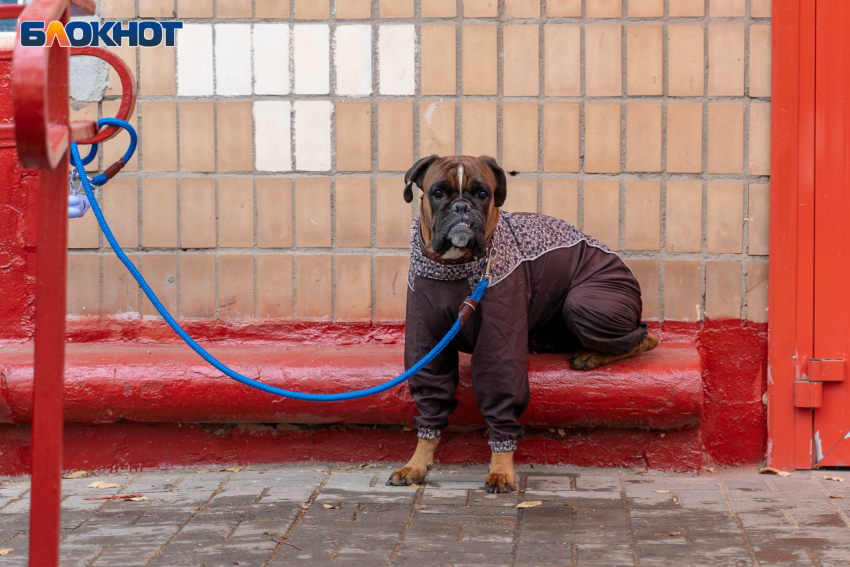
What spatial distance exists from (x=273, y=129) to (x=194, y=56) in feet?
1.67

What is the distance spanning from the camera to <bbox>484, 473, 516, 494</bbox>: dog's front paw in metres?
3.56

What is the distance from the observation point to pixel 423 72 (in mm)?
4094

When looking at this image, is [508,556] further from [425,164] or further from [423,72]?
[423,72]

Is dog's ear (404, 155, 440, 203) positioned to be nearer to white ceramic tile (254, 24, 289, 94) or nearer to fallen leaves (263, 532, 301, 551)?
white ceramic tile (254, 24, 289, 94)

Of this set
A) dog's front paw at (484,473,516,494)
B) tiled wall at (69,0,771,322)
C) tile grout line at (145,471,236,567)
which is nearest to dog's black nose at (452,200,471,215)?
tiled wall at (69,0,771,322)

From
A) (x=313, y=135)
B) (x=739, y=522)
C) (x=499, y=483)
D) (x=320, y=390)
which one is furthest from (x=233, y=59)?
(x=739, y=522)

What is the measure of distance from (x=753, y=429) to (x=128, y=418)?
291cm

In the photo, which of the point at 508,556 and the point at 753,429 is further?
the point at 753,429

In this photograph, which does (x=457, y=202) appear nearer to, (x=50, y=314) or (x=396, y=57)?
(x=396, y=57)

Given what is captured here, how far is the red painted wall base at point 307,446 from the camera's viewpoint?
3959mm

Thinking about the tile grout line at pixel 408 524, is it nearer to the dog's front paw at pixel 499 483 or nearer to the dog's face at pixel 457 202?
the dog's front paw at pixel 499 483

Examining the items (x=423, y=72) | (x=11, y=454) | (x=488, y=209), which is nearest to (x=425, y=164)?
(x=488, y=209)

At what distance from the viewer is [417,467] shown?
3680mm

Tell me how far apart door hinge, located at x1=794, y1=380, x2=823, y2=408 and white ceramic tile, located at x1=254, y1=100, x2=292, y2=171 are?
103 inches
